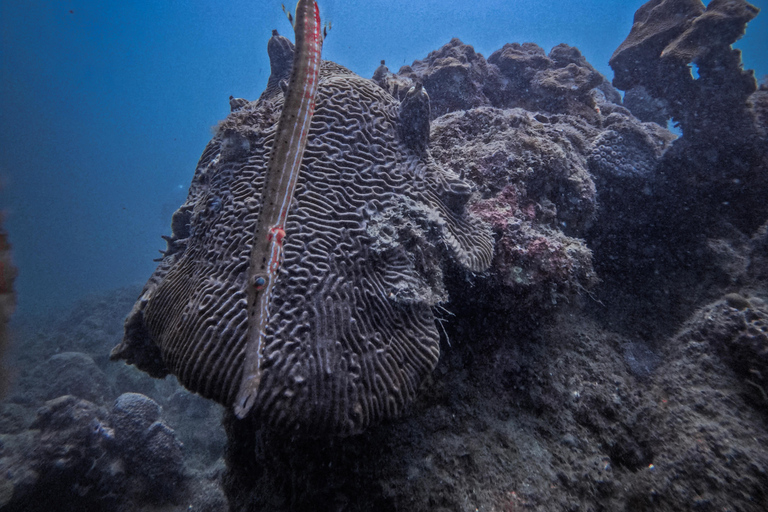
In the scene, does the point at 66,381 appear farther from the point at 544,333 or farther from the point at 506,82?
the point at 506,82

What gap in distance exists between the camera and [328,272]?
338 cm

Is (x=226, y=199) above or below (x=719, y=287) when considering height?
below

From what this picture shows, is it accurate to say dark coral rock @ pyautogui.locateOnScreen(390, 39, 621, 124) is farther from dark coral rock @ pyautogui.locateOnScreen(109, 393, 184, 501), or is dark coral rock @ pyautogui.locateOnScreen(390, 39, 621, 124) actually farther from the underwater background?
dark coral rock @ pyautogui.locateOnScreen(109, 393, 184, 501)

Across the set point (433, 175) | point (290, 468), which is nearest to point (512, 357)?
point (433, 175)

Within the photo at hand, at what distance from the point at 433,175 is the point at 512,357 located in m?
2.61

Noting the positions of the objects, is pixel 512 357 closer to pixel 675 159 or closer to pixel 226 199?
pixel 226 199

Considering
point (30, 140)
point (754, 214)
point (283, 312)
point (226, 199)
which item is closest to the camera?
point (283, 312)

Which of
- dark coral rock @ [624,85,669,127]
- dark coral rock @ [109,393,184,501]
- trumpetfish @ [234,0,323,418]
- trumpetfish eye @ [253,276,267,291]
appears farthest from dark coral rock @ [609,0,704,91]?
dark coral rock @ [109,393,184,501]

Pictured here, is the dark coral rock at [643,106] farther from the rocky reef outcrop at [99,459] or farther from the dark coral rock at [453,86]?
the rocky reef outcrop at [99,459]

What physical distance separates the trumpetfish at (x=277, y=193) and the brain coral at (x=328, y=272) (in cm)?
53

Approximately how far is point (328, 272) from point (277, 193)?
3.70ft

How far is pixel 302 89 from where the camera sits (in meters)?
2.64

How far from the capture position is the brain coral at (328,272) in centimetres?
292

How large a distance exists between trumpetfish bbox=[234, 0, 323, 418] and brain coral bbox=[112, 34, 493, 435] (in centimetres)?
53
